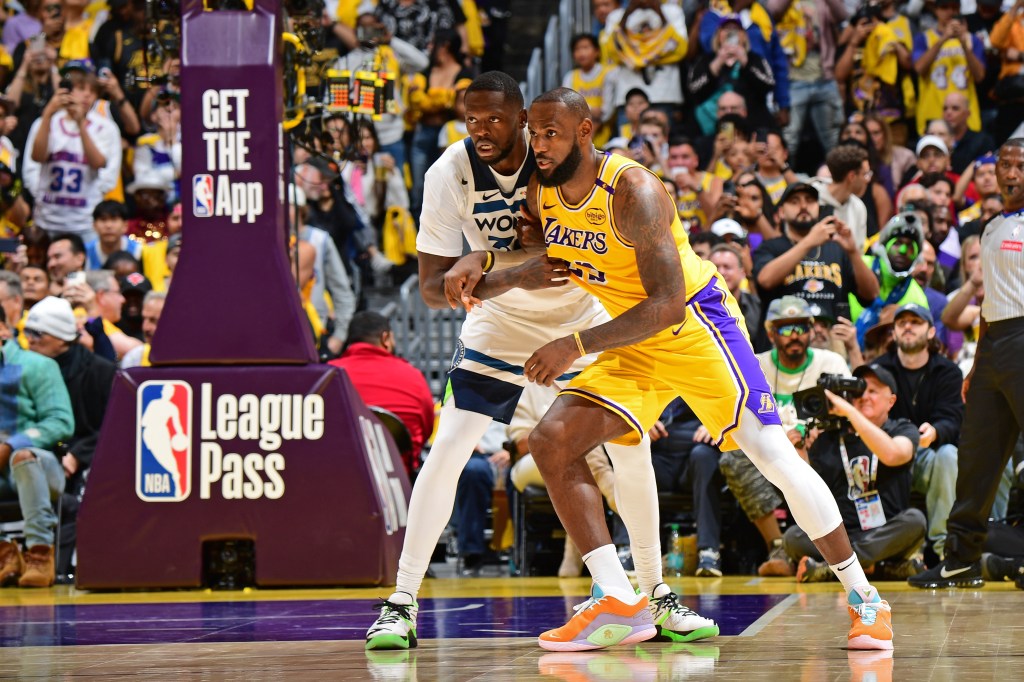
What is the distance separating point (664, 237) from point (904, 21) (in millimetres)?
9124

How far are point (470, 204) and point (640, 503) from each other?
1207 millimetres

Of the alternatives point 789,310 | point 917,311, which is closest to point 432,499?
point 789,310

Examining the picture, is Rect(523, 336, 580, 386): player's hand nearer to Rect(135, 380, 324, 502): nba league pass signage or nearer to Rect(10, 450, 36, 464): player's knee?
Rect(135, 380, 324, 502): nba league pass signage

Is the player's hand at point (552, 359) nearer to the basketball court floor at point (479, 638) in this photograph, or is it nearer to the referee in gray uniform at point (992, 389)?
the basketball court floor at point (479, 638)

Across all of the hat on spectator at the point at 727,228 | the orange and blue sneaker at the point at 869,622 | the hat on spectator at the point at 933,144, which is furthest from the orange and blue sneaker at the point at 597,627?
the hat on spectator at the point at 933,144

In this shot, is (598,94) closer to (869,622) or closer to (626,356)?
(626,356)

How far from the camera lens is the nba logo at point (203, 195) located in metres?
7.55

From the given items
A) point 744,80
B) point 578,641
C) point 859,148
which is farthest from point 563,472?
point 744,80

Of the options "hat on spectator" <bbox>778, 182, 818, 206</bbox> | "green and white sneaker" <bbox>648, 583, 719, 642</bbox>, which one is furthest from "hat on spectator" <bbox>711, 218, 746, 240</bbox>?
"green and white sneaker" <bbox>648, 583, 719, 642</bbox>

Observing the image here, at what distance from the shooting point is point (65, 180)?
1255 cm

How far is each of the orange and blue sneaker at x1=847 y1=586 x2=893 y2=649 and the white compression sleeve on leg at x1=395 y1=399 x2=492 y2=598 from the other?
1395 millimetres

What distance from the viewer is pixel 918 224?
952 cm

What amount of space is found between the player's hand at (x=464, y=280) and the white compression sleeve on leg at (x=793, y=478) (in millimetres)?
975

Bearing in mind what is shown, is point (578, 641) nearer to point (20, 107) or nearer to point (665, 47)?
point (665, 47)
